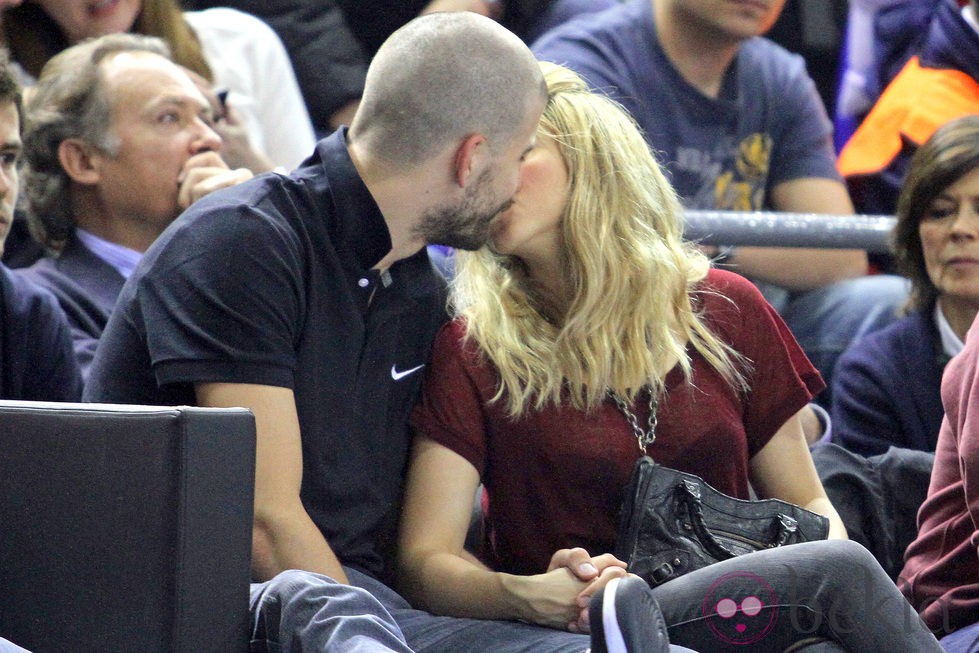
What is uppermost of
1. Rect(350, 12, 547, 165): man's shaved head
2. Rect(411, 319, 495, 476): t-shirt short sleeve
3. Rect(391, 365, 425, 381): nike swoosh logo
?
Rect(350, 12, 547, 165): man's shaved head

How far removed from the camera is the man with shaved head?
183cm

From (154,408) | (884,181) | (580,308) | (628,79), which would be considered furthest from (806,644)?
(884,181)

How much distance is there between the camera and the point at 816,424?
8.14 ft

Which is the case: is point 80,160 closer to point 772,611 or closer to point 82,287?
point 82,287

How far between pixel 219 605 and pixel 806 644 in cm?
73

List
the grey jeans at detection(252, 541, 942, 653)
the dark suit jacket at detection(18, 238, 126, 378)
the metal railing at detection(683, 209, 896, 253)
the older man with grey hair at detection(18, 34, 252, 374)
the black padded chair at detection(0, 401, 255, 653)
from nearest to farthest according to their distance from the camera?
the black padded chair at detection(0, 401, 255, 653), the grey jeans at detection(252, 541, 942, 653), the dark suit jacket at detection(18, 238, 126, 378), the older man with grey hair at detection(18, 34, 252, 374), the metal railing at detection(683, 209, 896, 253)

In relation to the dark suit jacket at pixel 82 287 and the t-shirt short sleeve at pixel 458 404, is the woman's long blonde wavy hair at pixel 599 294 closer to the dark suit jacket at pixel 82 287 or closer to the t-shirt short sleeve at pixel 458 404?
the t-shirt short sleeve at pixel 458 404

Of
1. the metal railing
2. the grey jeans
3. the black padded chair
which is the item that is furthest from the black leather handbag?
the metal railing

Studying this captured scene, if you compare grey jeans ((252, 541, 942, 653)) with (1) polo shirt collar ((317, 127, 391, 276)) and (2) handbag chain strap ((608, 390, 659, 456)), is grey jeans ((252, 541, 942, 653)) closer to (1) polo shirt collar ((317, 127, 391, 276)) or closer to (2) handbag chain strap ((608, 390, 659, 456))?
(2) handbag chain strap ((608, 390, 659, 456))

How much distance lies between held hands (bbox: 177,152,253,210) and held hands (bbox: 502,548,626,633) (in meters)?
0.95

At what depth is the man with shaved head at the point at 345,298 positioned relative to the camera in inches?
72.0

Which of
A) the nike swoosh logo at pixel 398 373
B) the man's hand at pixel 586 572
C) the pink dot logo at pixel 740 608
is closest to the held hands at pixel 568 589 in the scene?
the man's hand at pixel 586 572

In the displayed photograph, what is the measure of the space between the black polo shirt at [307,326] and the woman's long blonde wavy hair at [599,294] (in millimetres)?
144

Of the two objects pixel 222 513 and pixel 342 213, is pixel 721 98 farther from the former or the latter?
pixel 222 513
